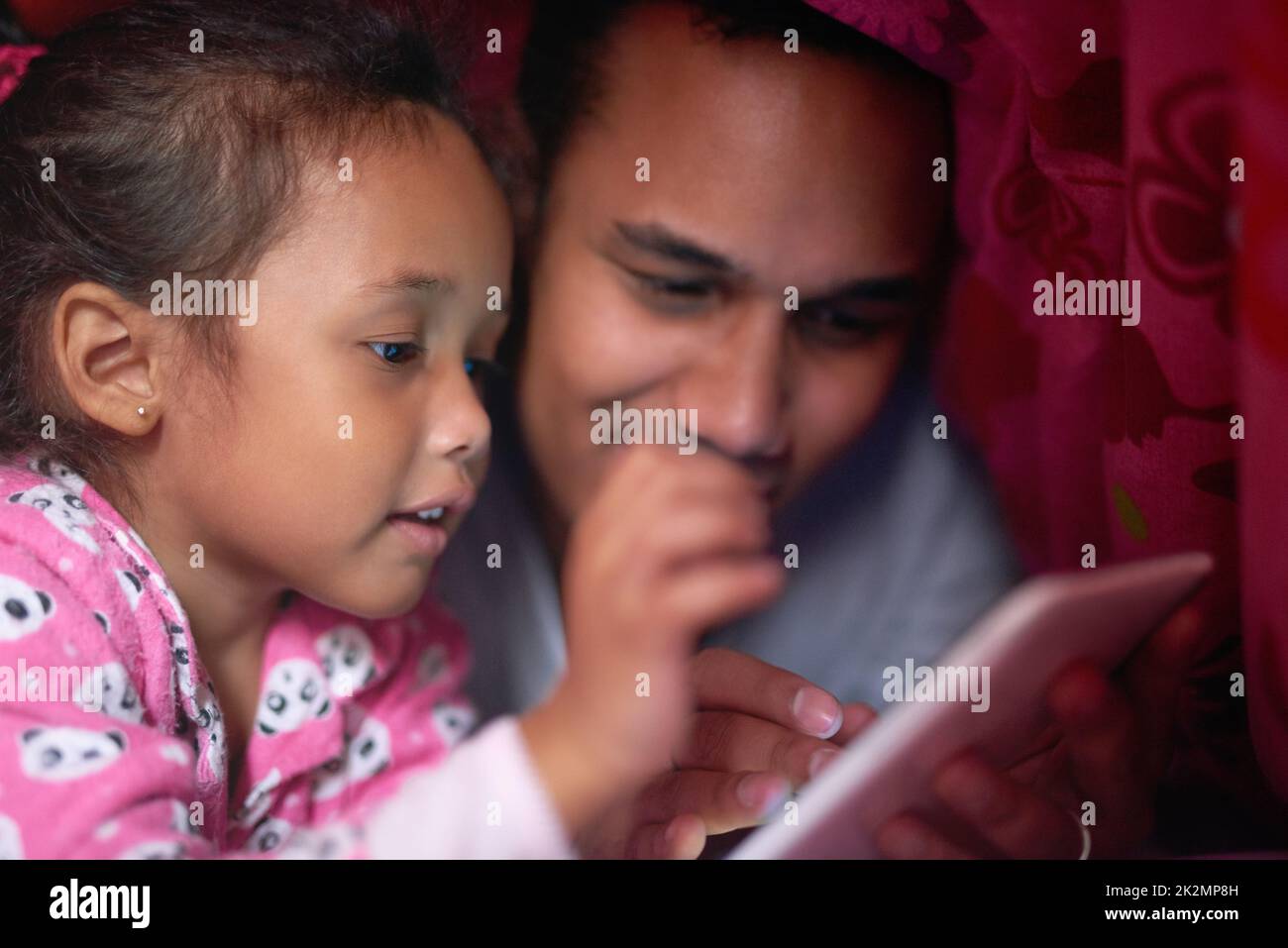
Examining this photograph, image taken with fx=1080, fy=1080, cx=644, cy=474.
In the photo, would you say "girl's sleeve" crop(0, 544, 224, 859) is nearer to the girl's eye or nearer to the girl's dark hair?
the girl's dark hair

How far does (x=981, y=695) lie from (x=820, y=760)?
0.13 m

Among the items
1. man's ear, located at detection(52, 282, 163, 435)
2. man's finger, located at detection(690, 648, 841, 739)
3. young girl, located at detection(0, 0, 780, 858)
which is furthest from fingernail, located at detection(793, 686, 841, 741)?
man's ear, located at detection(52, 282, 163, 435)

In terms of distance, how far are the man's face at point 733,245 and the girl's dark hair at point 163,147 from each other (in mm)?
153

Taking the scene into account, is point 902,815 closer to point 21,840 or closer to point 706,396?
point 706,396

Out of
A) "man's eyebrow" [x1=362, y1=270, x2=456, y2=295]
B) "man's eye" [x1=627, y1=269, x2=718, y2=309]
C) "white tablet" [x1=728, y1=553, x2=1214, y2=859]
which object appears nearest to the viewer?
"white tablet" [x1=728, y1=553, x2=1214, y2=859]

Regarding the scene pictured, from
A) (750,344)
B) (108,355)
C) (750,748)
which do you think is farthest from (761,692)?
(108,355)

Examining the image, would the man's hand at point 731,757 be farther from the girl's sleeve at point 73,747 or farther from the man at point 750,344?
the girl's sleeve at point 73,747

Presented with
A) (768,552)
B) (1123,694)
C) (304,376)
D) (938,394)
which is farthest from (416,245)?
(1123,694)

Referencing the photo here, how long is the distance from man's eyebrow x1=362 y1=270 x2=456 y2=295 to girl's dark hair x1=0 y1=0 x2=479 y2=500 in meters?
0.07

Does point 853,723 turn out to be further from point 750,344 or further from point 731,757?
point 750,344

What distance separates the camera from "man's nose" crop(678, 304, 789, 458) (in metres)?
0.77

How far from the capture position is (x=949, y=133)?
0.80 m

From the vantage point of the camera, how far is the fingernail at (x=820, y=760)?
2.29 feet

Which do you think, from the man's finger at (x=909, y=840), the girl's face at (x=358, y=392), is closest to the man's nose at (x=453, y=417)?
the girl's face at (x=358, y=392)
